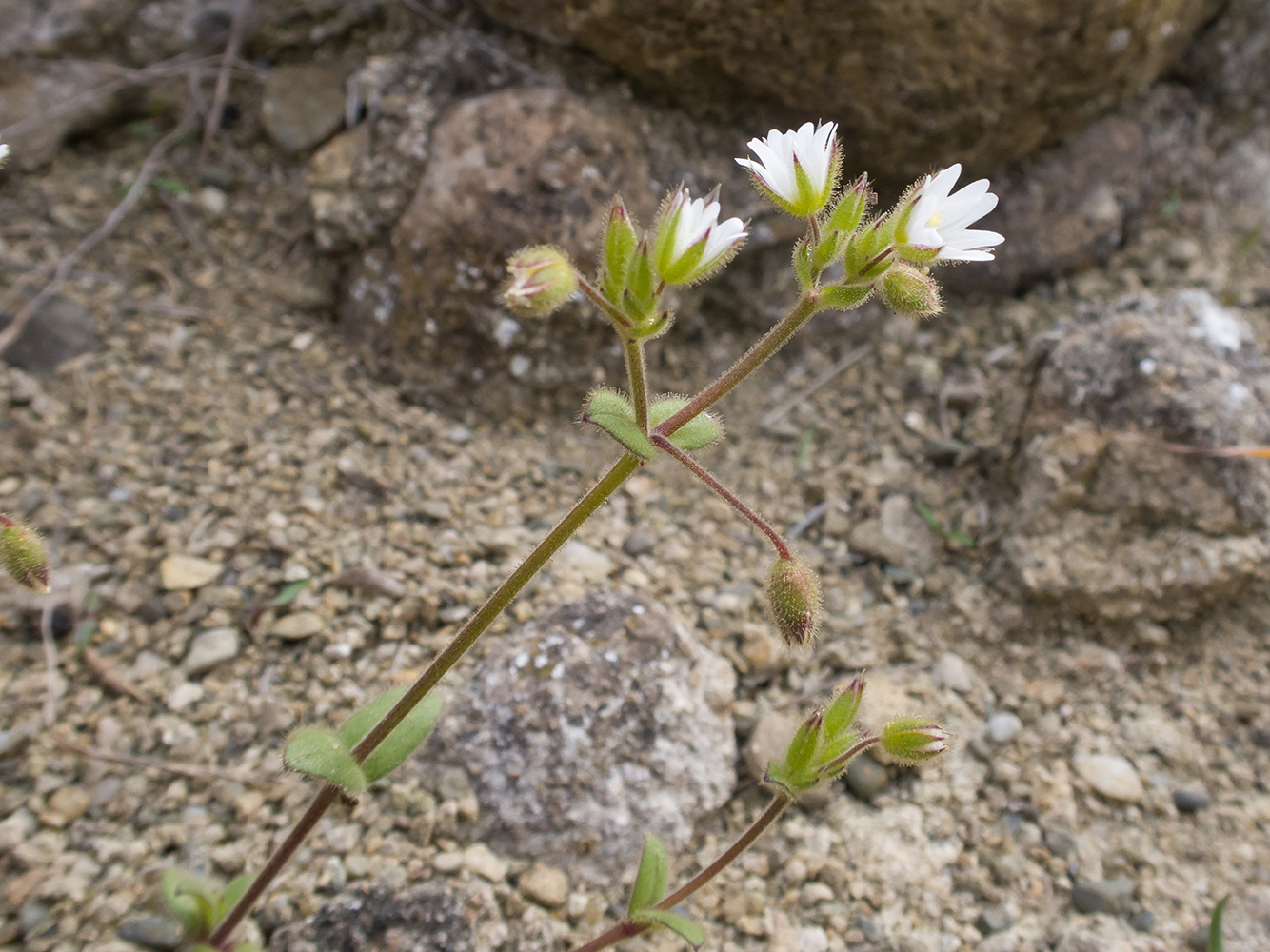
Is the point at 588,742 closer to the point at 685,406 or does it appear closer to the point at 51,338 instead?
the point at 685,406

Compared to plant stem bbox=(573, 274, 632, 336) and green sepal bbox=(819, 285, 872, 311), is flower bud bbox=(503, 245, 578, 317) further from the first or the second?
green sepal bbox=(819, 285, 872, 311)

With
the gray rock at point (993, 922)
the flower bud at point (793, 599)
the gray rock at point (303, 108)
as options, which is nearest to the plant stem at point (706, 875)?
the flower bud at point (793, 599)

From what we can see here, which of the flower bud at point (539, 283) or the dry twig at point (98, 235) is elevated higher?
the flower bud at point (539, 283)

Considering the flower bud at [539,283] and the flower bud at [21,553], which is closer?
the flower bud at [539,283]

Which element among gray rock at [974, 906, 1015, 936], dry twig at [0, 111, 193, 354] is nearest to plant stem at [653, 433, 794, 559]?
gray rock at [974, 906, 1015, 936]

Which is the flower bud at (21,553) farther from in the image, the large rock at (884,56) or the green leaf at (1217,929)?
the green leaf at (1217,929)
